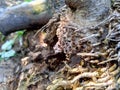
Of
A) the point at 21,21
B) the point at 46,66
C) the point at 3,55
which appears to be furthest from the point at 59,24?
the point at 3,55

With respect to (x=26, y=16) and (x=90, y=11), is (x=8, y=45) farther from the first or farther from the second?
(x=90, y=11)

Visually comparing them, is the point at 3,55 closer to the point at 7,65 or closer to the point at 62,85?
the point at 7,65

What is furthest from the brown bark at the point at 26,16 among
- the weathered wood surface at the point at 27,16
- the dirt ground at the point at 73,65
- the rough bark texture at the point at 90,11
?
the rough bark texture at the point at 90,11

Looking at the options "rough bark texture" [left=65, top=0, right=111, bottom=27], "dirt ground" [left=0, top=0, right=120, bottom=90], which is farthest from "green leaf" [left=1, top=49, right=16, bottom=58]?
"rough bark texture" [left=65, top=0, right=111, bottom=27]

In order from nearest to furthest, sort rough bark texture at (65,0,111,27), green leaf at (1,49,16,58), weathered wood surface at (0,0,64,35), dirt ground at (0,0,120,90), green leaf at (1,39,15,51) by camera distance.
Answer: dirt ground at (0,0,120,90), rough bark texture at (65,0,111,27), weathered wood surface at (0,0,64,35), green leaf at (1,49,16,58), green leaf at (1,39,15,51)

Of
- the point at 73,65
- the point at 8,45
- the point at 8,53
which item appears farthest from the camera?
the point at 8,45

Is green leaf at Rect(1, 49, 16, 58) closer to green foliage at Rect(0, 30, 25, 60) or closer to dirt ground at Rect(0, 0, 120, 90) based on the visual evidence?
green foliage at Rect(0, 30, 25, 60)

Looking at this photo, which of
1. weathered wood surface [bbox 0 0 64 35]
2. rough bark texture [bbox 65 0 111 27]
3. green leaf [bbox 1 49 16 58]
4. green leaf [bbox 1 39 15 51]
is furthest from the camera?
green leaf [bbox 1 39 15 51]

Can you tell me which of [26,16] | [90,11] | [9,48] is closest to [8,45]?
[9,48]

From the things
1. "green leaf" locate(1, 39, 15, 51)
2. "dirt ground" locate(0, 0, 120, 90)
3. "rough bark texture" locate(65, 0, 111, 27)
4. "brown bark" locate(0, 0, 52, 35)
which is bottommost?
"dirt ground" locate(0, 0, 120, 90)
